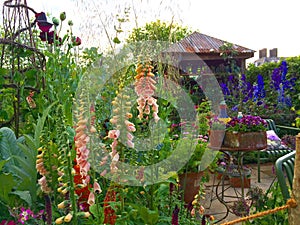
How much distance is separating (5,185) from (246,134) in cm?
167

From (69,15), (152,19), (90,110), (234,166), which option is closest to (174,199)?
(90,110)

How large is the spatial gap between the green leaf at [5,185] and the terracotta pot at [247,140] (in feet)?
5.24

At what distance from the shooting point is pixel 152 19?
2.37 meters

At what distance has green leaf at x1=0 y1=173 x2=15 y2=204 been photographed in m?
1.36

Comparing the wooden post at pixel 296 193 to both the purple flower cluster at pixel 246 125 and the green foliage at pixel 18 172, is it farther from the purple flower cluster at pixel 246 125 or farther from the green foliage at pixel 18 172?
the purple flower cluster at pixel 246 125

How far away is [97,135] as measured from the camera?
111 centimetres

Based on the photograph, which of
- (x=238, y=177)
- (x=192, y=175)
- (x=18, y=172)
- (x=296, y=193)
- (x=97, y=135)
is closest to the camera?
(x=296, y=193)

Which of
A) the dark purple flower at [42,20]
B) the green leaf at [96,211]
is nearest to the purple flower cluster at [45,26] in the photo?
the dark purple flower at [42,20]

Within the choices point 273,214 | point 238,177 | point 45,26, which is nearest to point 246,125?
point 273,214

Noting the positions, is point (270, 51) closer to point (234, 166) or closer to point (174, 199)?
point (234, 166)

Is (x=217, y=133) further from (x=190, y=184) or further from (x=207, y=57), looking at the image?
(x=207, y=57)

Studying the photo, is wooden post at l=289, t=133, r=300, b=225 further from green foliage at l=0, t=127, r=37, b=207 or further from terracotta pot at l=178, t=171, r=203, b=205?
terracotta pot at l=178, t=171, r=203, b=205

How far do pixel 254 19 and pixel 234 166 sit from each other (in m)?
1.51

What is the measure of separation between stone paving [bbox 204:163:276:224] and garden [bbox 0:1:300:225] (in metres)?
0.28
